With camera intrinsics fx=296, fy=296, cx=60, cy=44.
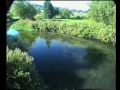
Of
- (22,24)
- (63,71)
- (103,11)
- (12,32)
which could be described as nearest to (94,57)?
(63,71)

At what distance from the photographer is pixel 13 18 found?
10.8 meters

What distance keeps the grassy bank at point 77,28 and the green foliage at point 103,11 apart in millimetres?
220

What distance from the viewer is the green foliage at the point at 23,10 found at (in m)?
10.7

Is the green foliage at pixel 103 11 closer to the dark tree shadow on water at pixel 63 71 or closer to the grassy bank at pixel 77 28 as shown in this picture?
the grassy bank at pixel 77 28

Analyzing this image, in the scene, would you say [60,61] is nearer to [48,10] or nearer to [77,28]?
[77,28]

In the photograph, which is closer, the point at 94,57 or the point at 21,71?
the point at 21,71

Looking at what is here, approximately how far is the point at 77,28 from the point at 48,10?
1.50 meters

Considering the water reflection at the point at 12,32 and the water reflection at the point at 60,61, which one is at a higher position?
the water reflection at the point at 12,32

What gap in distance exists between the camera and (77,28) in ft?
37.7

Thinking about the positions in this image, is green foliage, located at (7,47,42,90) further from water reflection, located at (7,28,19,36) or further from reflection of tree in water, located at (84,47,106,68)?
reflection of tree in water, located at (84,47,106,68)

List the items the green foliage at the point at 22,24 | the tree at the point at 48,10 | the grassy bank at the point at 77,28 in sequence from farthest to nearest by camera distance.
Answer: the grassy bank at the point at 77,28 < the green foliage at the point at 22,24 < the tree at the point at 48,10

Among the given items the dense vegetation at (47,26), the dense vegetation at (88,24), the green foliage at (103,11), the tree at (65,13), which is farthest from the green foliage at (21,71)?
the green foliage at (103,11)
